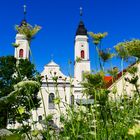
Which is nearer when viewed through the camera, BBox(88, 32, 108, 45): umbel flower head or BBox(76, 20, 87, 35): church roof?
BBox(88, 32, 108, 45): umbel flower head

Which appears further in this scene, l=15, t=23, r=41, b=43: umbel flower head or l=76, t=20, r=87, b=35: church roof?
l=76, t=20, r=87, b=35: church roof

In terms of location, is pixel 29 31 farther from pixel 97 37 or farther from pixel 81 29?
pixel 81 29

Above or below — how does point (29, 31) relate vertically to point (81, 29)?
below

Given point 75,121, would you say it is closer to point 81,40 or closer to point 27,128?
point 27,128

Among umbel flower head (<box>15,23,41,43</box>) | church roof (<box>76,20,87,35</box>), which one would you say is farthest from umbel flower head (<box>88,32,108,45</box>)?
church roof (<box>76,20,87,35</box>)

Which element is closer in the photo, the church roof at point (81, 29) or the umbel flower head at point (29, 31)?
the umbel flower head at point (29, 31)

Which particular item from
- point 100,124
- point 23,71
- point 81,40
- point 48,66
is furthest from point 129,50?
point 81,40

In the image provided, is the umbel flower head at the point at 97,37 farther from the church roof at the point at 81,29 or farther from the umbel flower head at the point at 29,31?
the church roof at the point at 81,29

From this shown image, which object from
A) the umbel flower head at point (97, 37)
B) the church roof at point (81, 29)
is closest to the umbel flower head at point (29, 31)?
the umbel flower head at point (97, 37)

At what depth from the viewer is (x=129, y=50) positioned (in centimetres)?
262

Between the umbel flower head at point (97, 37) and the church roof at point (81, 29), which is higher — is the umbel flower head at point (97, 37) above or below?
below

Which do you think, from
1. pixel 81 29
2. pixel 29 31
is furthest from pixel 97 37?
pixel 81 29

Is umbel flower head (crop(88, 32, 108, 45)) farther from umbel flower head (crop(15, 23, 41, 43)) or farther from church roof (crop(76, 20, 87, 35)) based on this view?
church roof (crop(76, 20, 87, 35))

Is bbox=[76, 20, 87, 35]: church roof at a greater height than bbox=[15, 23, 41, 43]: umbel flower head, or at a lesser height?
greater
